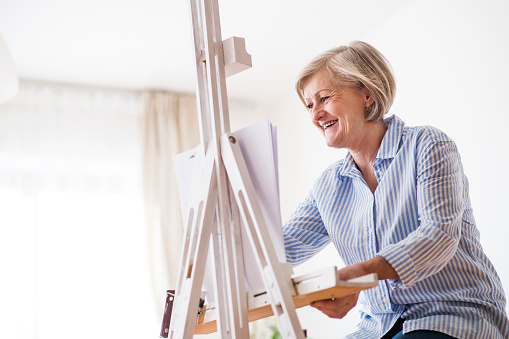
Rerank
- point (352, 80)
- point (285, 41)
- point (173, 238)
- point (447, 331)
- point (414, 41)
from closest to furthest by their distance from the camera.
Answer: point (447, 331) → point (352, 80) → point (414, 41) → point (285, 41) → point (173, 238)

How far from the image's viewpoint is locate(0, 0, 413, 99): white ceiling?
126 inches

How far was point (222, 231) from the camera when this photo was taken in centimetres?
125

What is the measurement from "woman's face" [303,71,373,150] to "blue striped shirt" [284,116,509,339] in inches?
3.0

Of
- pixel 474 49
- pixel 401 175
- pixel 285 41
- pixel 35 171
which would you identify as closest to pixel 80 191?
pixel 35 171

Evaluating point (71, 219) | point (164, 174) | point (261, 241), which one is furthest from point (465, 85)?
point (71, 219)

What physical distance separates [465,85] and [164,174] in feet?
7.18

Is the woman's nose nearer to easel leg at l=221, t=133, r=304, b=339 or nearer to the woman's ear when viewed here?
the woman's ear

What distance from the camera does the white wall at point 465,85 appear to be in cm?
254

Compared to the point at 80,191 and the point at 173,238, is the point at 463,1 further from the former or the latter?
the point at 80,191

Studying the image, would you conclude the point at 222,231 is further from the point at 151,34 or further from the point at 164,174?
the point at 164,174

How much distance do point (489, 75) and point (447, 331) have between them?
1.74 metres

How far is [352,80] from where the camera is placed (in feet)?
5.23

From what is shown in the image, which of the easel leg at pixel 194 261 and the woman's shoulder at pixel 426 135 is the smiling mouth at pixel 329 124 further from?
the easel leg at pixel 194 261

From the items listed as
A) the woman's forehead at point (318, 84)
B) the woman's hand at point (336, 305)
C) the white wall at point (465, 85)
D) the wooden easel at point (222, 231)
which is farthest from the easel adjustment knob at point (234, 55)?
the white wall at point (465, 85)
